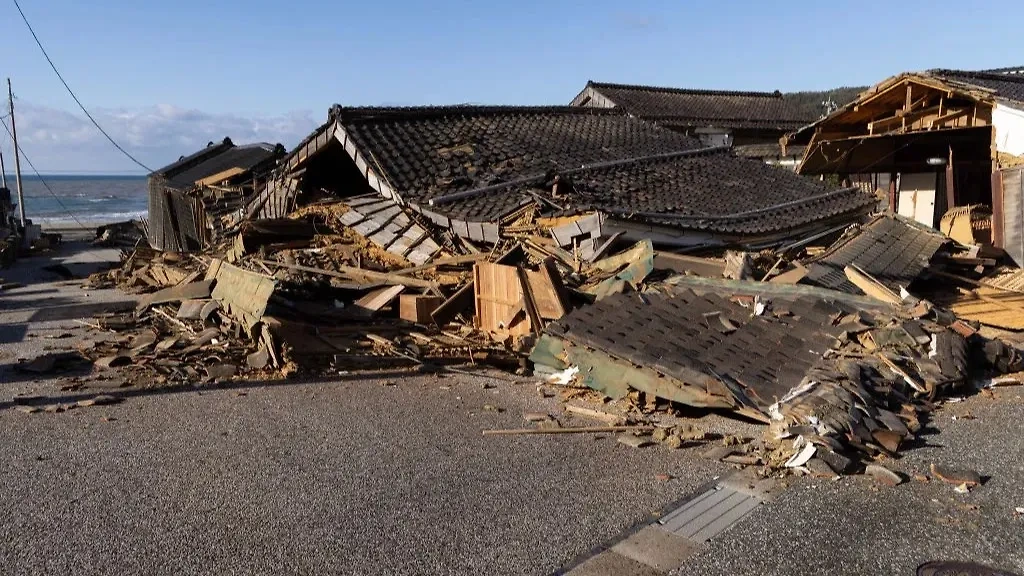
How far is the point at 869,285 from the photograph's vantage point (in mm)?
10320

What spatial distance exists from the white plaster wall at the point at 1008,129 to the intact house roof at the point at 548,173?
2.64m

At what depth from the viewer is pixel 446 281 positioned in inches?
450

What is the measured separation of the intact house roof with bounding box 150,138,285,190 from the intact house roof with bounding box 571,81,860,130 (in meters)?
14.3

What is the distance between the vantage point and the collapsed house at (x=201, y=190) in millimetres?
20297

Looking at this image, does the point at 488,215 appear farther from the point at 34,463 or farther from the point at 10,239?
the point at 10,239

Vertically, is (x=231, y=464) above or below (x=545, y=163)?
below

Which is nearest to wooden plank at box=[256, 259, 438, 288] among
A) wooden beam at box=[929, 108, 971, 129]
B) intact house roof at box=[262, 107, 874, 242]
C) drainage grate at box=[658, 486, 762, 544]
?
intact house roof at box=[262, 107, 874, 242]

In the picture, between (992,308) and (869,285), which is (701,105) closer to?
(992,308)

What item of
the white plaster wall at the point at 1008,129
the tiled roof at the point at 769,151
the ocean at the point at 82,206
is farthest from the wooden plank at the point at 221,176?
the ocean at the point at 82,206

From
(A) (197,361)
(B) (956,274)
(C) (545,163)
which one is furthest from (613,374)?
(B) (956,274)

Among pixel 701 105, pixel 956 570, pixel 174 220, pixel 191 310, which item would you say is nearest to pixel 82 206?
pixel 174 220

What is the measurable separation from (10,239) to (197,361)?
76.5 feet

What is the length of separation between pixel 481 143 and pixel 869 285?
824 centimetres

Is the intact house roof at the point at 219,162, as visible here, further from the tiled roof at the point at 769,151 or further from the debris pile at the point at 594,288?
the tiled roof at the point at 769,151
